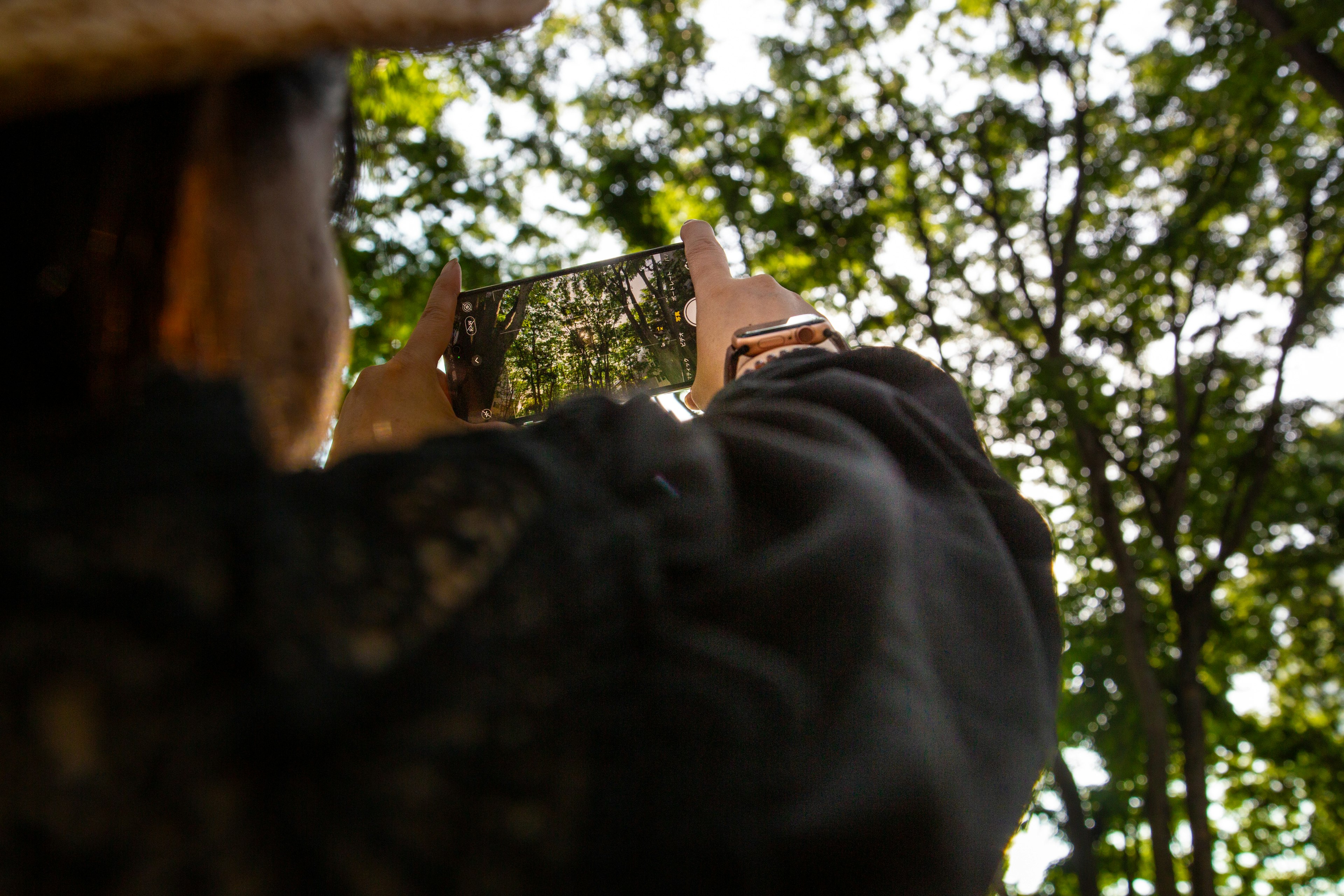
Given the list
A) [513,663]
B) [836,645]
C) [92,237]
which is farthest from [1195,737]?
[92,237]

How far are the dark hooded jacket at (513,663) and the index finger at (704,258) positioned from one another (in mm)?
670

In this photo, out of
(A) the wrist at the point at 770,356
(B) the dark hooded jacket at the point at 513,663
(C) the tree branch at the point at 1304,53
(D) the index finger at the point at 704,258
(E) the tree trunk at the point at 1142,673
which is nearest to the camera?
(B) the dark hooded jacket at the point at 513,663

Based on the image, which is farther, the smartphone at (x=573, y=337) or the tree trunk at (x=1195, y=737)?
the tree trunk at (x=1195, y=737)

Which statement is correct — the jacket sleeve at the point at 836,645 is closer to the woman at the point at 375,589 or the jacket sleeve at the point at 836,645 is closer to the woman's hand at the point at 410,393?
the woman at the point at 375,589

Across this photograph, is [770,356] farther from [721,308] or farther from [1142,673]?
[1142,673]

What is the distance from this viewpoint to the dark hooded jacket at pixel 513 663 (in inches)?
13.6

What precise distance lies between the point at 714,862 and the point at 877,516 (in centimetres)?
31

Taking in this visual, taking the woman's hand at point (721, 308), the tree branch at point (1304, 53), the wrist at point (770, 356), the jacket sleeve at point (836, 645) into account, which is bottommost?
the jacket sleeve at point (836, 645)

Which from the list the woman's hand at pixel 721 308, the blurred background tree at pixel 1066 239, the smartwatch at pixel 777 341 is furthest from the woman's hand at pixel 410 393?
the blurred background tree at pixel 1066 239

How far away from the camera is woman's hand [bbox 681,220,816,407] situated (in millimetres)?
1216

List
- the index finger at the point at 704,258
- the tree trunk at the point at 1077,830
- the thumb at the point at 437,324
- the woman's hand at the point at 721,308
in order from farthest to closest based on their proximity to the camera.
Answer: the tree trunk at the point at 1077,830
the thumb at the point at 437,324
the index finger at the point at 704,258
the woman's hand at the point at 721,308

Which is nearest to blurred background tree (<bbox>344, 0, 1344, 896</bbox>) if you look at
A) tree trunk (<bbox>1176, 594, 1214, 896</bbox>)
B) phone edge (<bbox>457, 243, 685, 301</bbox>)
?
tree trunk (<bbox>1176, 594, 1214, 896</bbox>)

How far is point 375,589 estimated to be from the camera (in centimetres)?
42

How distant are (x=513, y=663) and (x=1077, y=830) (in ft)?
22.5
